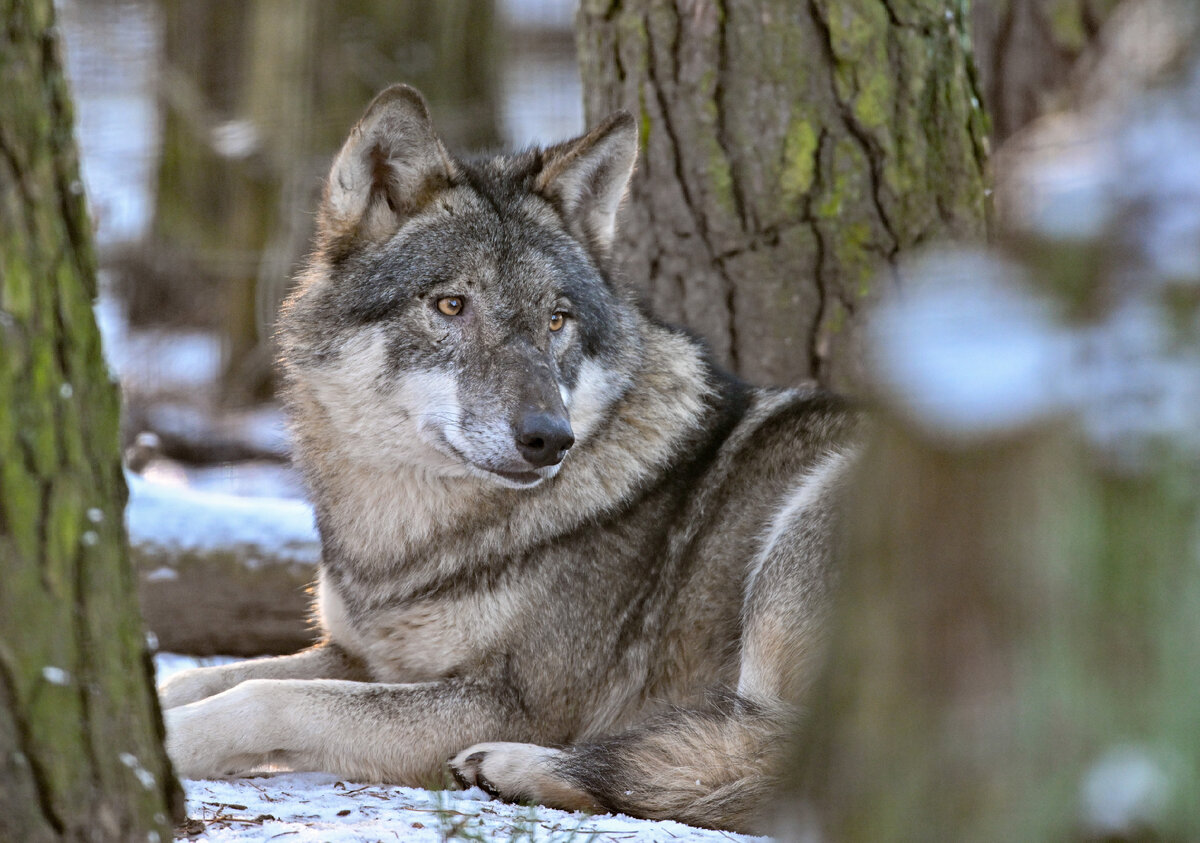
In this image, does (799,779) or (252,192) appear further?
(252,192)

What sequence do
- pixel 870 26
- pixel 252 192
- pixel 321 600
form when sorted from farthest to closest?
pixel 252 192 → pixel 870 26 → pixel 321 600

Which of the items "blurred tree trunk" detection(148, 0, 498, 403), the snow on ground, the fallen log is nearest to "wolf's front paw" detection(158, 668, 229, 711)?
the snow on ground

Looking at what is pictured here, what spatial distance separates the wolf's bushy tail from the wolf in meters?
0.19

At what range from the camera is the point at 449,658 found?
3.85m

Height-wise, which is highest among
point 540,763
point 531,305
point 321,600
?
point 531,305

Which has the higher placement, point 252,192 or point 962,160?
point 252,192

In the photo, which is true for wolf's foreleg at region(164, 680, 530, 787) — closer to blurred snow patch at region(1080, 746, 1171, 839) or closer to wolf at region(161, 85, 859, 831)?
wolf at region(161, 85, 859, 831)

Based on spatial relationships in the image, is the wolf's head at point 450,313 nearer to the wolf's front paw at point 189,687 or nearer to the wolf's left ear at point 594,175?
the wolf's left ear at point 594,175

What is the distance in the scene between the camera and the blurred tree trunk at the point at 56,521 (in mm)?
1778

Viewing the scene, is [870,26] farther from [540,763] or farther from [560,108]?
[560,108]

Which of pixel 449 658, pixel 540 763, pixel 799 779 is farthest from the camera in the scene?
pixel 449 658

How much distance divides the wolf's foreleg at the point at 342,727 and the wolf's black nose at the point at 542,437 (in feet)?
2.52

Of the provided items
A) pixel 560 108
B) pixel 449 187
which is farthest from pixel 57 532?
pixel 560 108

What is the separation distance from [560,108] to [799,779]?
11.8 meters
